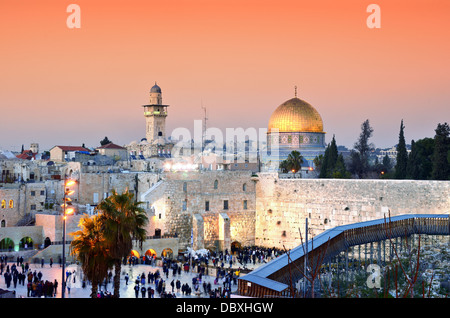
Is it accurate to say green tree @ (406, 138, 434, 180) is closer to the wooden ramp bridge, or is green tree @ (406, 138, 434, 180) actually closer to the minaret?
the wooden ramp bridge

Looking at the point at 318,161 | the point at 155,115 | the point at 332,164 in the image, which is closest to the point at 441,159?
the point at 332,164

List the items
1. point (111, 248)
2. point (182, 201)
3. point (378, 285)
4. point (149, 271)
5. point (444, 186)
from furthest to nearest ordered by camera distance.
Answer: point (182, 201) < point (444, 186) < point (149, 271) < point (378, 285) < point (111, 248)

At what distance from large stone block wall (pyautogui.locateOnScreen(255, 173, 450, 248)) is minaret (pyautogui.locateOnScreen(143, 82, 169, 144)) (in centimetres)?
2523

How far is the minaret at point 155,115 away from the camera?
5984 centimetres

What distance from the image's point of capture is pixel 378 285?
21.7m

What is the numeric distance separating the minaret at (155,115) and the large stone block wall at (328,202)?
25.2m

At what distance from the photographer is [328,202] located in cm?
3325

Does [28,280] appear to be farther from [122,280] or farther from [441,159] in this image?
[441,159]

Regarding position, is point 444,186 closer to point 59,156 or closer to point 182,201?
point 182,201

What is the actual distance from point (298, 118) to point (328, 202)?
21.7 m

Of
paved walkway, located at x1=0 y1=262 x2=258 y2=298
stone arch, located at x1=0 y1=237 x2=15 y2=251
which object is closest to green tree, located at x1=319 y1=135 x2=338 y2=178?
paved walkway, located at x1=0 y1=262 x2=258 y2=298

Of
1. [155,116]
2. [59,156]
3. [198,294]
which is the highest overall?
[155,116]
